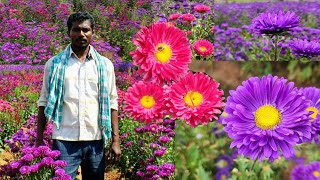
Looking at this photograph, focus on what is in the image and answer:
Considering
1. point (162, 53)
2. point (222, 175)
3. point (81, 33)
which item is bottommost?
point (222, 175)

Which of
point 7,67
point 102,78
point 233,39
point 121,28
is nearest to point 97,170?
point 102,78

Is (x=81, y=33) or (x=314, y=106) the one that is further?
(x=81, y=33)

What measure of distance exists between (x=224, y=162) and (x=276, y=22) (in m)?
0.19

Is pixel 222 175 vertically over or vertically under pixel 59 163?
over

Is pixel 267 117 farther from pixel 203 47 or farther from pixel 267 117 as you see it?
pixel 203 47

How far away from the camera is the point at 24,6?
23.0 ft

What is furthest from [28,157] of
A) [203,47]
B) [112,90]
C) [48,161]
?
[203,47]

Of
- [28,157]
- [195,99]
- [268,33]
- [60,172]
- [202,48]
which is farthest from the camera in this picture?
[28,157]

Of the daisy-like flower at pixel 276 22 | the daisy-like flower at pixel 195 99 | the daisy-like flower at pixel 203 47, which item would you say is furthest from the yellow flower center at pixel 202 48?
the daisy-like flower at pixel 195 99

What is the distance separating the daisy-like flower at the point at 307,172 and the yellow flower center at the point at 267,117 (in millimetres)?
68

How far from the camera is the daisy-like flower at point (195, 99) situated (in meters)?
0.50

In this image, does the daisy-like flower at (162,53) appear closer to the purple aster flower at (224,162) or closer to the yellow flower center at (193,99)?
the yellow flower center at (193,99)

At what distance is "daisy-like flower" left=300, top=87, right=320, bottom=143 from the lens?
52 centimetres

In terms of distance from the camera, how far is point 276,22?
0.60 metres
